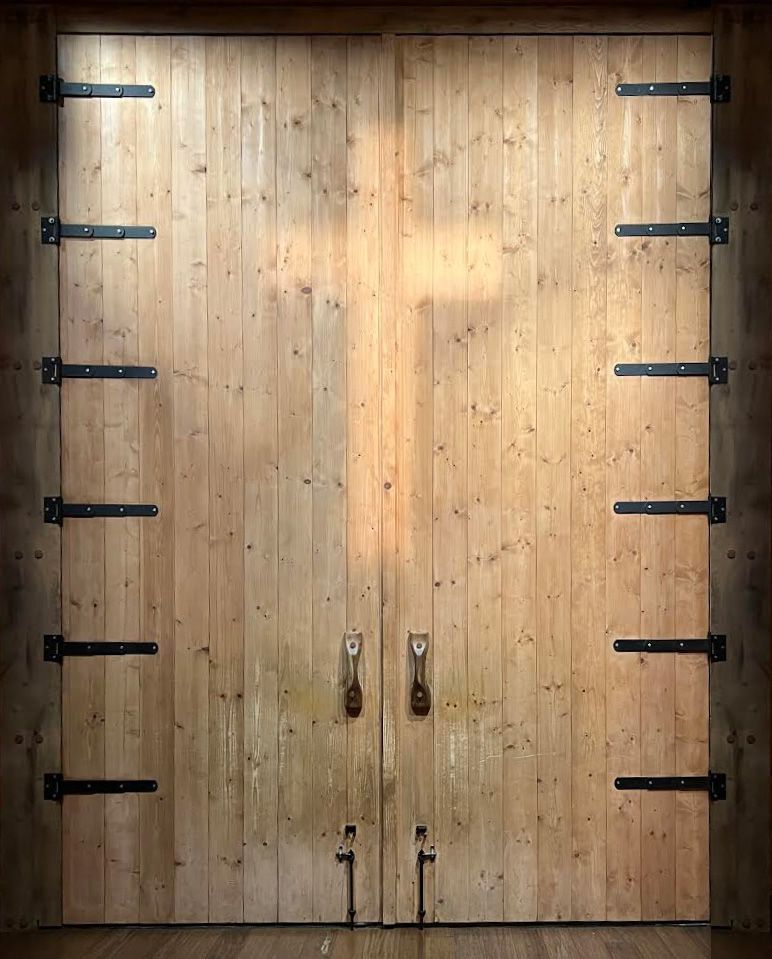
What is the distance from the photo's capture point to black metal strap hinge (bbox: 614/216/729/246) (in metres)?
3.16

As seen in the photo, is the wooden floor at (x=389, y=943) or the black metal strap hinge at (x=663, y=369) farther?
the black metal strap hinge at (x=663, y=369)

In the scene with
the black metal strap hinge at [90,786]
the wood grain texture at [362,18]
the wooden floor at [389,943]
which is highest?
the wood grain texture at [362,18]

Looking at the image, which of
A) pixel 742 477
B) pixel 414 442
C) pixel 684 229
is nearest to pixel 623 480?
pixel 742 477

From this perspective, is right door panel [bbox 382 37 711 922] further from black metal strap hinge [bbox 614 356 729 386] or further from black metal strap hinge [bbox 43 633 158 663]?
black metal strap hinge [bbox 43 633 158 663]

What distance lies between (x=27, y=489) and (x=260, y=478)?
27.5 inches

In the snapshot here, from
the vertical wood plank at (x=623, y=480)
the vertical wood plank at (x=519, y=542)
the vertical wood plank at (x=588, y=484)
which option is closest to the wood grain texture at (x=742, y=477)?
the vertical wood plank at (x=623, y=480)

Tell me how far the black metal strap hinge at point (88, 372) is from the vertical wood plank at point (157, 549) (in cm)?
3

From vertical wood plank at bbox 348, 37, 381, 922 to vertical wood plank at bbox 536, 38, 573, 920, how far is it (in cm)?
49

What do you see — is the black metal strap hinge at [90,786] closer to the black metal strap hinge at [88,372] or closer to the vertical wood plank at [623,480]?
the black metal strap hinge at [88,372]

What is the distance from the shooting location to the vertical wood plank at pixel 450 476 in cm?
317

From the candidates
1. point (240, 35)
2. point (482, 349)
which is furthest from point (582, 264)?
point (240, 35)

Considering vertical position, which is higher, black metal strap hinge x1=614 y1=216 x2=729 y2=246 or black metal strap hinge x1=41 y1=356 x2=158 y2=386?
black metal strap hinge x1=614 y1=216 x2=729 y2=246

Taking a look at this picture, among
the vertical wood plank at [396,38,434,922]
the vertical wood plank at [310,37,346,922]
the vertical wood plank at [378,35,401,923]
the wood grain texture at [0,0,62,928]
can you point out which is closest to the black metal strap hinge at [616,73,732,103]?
the vertical wood plank at [396,38,434,922]

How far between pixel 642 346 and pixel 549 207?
0.50m
